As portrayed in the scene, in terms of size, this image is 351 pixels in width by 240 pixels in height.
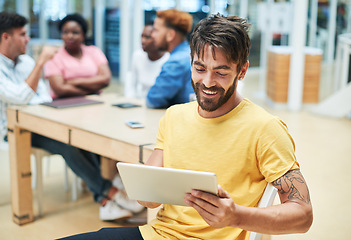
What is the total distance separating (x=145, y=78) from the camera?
11.7 ft

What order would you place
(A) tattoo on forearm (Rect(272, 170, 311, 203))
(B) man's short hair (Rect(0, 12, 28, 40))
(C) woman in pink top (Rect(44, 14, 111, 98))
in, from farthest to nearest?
(C) woman in pink top (Rect(44, 14, 111, 98)) < (B) man's short hair (Rect(0, 12, 28, 40)) < (A) tattoo on forearm (Rect(272, 170, 311, 203))

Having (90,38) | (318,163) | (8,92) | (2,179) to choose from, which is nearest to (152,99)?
(8,92)

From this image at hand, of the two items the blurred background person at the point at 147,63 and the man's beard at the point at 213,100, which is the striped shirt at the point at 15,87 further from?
the man's beard at the point at 213,100

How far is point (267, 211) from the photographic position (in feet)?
3.86

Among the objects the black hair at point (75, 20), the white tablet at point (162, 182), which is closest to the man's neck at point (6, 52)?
the black hair at point (75, 20)

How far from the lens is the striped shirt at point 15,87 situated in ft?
9.09

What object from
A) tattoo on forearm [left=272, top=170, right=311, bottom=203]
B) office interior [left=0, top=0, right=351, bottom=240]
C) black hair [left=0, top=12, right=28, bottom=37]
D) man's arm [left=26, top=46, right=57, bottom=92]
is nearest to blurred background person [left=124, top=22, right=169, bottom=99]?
office interior [left=0, top=0, right=351, bottom=240]

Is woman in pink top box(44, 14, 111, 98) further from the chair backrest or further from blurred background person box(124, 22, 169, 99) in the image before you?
the chair backrest

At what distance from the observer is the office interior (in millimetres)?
2896

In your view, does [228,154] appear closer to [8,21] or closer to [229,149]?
[229,149]

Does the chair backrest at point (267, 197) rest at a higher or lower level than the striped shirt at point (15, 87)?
lower

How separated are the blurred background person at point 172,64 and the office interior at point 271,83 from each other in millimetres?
516

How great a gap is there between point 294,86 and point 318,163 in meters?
2.73

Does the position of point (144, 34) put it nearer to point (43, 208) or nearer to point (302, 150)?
point (43, 208)
